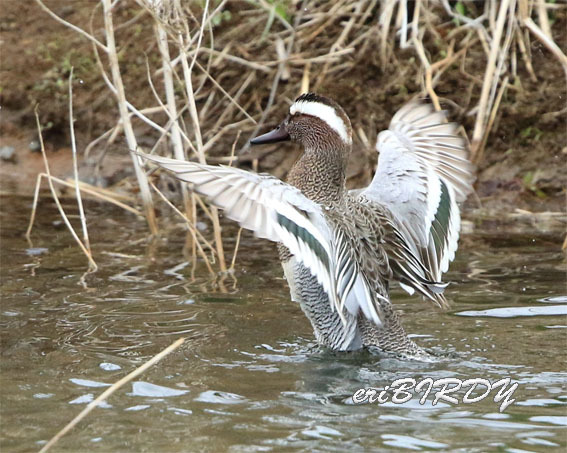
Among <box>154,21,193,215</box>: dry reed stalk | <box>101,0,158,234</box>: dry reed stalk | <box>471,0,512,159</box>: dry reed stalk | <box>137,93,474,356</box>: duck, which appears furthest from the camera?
<box>471,0,512,159</box>: dry reed stalk

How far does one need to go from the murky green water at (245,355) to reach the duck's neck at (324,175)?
0.71 metres

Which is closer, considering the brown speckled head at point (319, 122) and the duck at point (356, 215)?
the duck at point (356, 215)

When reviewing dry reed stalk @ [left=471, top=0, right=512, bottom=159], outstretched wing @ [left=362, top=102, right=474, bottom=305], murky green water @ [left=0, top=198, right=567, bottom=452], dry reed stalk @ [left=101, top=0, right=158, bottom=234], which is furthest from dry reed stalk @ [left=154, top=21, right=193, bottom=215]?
dry reed stalk @ [left=471, top=0, right=512, bottom=159]

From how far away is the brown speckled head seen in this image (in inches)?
201

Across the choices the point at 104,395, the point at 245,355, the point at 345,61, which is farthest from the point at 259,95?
the point at 104,395

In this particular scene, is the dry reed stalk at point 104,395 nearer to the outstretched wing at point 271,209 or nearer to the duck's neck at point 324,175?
the outstretched wing at point 271,209

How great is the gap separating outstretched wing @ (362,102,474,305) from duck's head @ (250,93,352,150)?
0.95 feet

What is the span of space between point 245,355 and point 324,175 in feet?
3.29

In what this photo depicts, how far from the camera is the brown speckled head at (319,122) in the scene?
5.11 meters

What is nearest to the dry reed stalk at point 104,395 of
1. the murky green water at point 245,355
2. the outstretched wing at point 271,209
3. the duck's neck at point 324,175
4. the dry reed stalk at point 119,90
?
the murky green water at point 245,355

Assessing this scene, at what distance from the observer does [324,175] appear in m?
5.12

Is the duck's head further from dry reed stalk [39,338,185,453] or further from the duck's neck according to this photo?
dry reed stalk [39,338,185,453]

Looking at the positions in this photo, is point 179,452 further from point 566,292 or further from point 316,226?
point 566,292

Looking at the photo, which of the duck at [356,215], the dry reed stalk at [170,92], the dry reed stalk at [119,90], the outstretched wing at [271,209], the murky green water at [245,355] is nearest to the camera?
the murky green water at [245,355]
